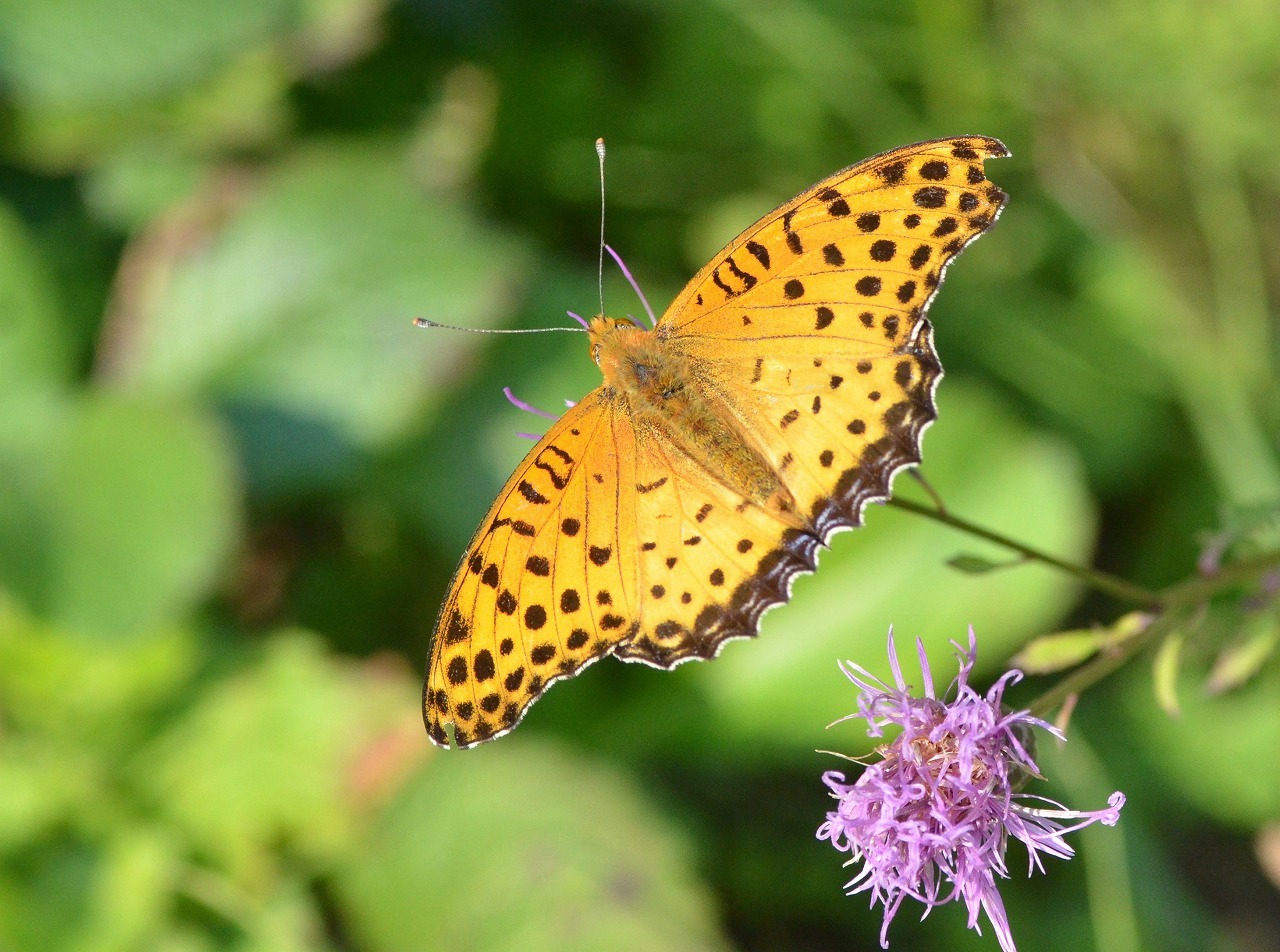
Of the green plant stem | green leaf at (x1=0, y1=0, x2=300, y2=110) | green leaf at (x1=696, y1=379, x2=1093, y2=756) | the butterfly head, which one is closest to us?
the green plant stem

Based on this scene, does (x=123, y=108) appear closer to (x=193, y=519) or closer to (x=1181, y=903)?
(x=193, y=519)

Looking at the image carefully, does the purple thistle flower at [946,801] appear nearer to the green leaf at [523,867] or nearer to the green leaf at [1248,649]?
the green leaf at [1248,649]

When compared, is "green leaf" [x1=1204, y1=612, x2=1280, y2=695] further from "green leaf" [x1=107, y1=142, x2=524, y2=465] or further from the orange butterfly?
"green leaf" [x1=107, y1=142, x2=524, y2=465]

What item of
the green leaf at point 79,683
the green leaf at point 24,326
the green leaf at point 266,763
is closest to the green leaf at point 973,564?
the green leaf at point 266,763

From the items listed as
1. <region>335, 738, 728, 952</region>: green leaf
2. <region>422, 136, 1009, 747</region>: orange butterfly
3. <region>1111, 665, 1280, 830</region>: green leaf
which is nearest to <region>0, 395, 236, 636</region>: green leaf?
<region>335, 738, 728, 952</region>: green leaf

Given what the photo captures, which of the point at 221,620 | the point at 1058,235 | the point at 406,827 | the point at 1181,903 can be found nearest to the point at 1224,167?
the point at 1058,235

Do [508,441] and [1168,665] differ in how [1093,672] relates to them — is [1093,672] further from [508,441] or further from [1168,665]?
[508,441]

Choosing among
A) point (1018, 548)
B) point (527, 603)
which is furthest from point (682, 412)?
point (1018, 548)
